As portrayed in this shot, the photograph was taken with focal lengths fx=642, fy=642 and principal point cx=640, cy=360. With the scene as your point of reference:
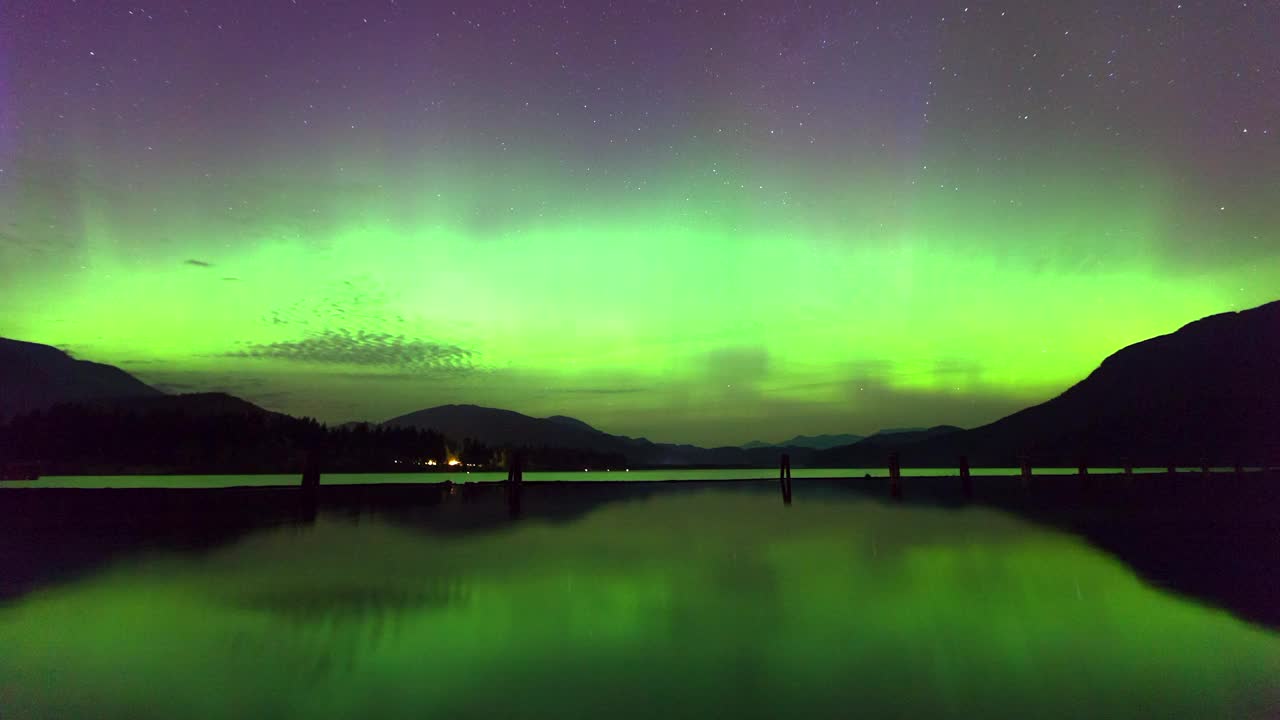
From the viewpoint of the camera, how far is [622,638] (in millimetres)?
11031

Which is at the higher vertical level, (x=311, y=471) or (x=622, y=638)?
(x=311, y=471)

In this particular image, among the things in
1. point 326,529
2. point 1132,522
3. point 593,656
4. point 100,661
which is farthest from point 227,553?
point 1132,522

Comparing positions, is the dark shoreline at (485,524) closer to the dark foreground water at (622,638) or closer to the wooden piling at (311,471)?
the wooden piling at (311,471)

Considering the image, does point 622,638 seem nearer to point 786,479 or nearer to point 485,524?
point 485,524

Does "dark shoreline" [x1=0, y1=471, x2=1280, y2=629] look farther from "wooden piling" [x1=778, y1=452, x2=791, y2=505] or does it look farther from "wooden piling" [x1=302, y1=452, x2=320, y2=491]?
"wooden piling" [x1=778, y1=452, x2=791, y2=505]

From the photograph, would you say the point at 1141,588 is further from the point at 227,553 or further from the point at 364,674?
the point at 227,553

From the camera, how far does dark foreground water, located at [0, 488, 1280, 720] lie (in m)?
7.95

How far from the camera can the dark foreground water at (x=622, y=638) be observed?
7.95 meters

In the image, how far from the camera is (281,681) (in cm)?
866

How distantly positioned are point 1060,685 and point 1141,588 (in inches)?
339

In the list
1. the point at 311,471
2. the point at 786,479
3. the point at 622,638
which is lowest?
the point at 622,638

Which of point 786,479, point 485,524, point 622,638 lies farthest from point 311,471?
point 622,638

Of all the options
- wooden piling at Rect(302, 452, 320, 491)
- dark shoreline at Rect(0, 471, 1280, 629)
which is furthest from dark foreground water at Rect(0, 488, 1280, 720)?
wooden piling at Rect(302, 452, 320, 491)

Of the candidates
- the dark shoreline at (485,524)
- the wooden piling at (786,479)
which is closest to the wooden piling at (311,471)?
the dark shoreline at (485,524)
